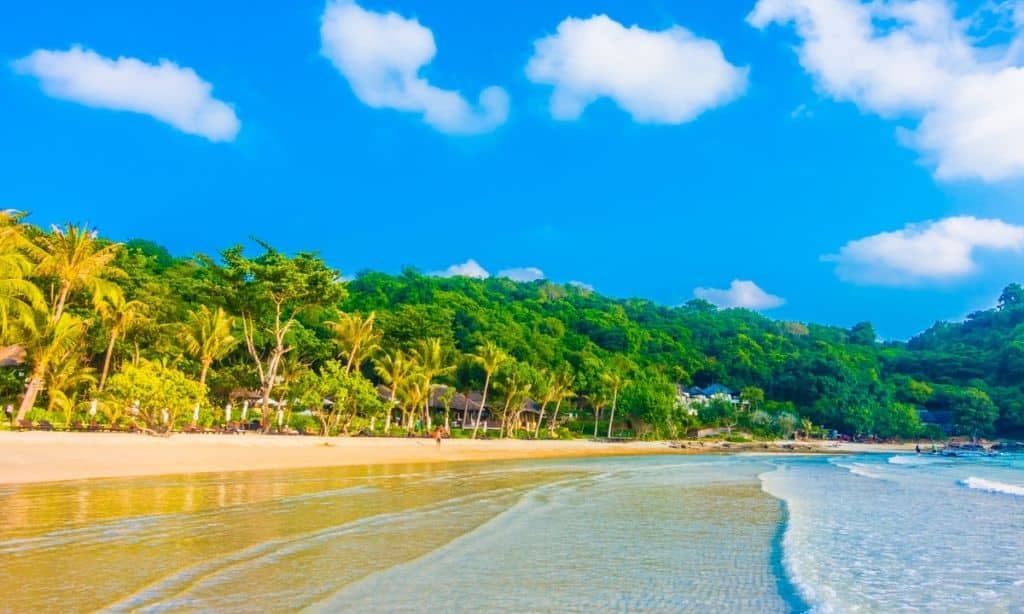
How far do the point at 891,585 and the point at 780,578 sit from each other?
3.45 feet

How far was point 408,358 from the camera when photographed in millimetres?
49625

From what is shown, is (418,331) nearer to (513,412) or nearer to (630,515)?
(513,412)

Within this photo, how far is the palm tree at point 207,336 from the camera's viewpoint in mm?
32656

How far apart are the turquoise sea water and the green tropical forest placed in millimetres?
14751

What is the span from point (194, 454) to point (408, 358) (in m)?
29.2

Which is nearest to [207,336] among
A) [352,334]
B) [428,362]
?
[352,334]

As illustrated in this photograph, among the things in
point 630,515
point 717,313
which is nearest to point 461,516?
point 630,515

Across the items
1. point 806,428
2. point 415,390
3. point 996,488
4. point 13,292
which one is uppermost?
point 13,292

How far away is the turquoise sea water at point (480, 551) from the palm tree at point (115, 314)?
18071mm

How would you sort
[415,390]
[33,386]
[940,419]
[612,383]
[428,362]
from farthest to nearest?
[940,419]
[612,383]
[428,362]
[415,390]
[33,386]

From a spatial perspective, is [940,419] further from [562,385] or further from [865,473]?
[865,473]

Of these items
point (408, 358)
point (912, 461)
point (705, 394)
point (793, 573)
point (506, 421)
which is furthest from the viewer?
Answer: point (705, 394)

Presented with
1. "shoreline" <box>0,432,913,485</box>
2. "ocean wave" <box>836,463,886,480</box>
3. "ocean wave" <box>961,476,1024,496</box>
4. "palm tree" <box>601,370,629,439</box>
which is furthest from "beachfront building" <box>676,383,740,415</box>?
"ocean wave" <box>961,476,1024,496</box>

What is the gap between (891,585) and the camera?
6.87 m
